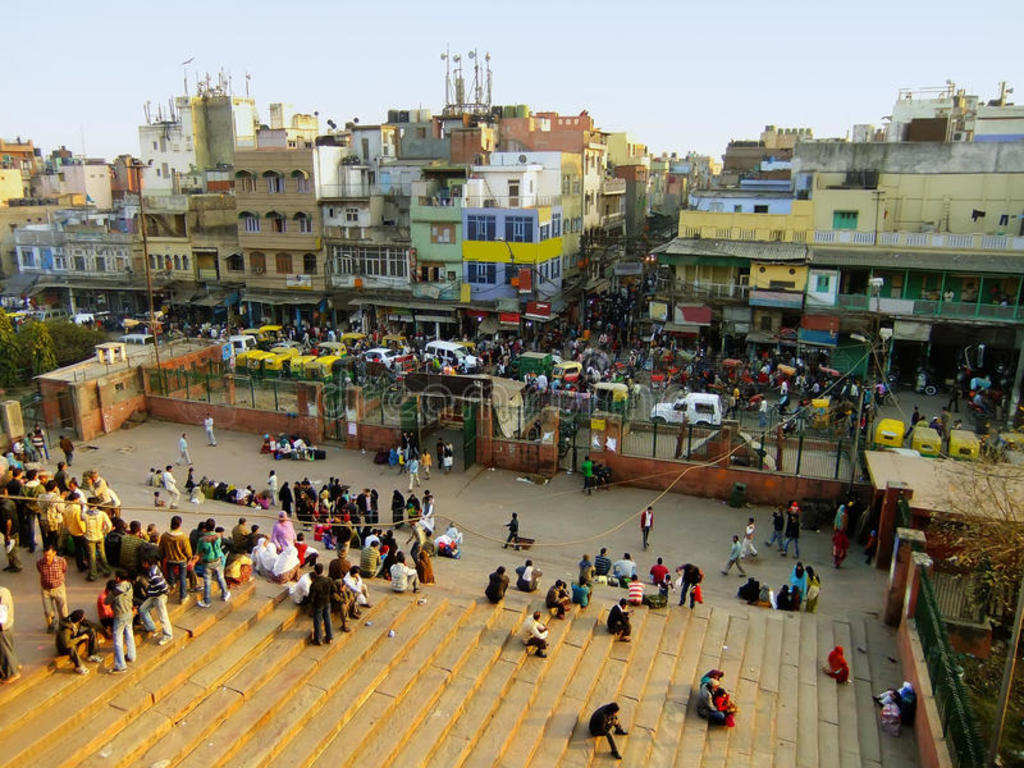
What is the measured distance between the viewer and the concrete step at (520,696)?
994 centimetres

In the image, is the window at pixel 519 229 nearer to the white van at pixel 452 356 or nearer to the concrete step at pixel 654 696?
the white van at pixel 452 356

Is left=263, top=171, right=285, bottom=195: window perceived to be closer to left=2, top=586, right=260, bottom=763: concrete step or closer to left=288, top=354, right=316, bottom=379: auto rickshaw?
left=288, top=354, right=316, bottom=379: auto rickshaw

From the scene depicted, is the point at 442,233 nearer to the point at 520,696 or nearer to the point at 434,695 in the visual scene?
the point at 520,696

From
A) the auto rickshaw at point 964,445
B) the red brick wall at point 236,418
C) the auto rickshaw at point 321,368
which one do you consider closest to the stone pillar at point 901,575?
the auto rickshaw at point 964,445

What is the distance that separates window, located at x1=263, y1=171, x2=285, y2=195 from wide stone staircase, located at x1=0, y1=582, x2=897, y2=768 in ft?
111

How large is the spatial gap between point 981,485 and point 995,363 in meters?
18.3

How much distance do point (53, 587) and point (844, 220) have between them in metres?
33.0

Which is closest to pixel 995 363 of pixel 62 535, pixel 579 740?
pixel 579 740

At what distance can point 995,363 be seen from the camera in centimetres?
3084

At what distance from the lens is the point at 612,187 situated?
173 ft

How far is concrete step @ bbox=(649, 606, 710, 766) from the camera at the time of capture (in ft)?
35.2

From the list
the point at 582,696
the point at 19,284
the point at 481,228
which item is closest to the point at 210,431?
the point at 582,696

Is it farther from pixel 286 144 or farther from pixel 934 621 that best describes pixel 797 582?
pixel 286 144

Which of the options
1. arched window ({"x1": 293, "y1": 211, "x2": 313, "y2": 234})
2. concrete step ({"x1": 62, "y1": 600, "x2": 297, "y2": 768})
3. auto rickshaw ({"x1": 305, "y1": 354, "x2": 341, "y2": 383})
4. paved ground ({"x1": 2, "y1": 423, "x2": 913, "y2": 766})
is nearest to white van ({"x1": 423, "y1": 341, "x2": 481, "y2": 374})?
auto rickshaw ({"x1": 305, "y1": 354, "x2": 341, "y2": 383})
